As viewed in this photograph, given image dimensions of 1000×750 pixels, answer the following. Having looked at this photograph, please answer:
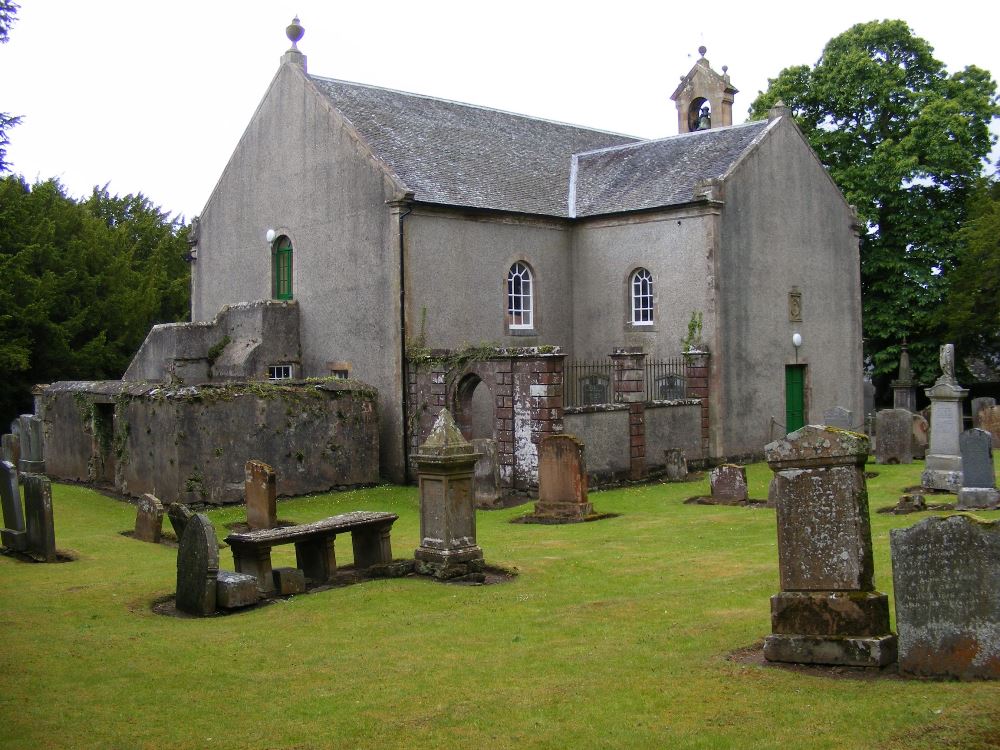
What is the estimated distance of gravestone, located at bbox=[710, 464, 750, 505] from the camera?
2106 centimetres

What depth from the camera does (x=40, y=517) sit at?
17.0m

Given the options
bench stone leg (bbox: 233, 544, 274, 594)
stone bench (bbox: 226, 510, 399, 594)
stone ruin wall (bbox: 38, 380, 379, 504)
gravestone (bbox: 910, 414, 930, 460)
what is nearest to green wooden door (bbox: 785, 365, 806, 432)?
gravestone (bbox: 910, 414, 930, 460)

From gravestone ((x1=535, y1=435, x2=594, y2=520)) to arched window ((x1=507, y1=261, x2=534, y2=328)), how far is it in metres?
9.56

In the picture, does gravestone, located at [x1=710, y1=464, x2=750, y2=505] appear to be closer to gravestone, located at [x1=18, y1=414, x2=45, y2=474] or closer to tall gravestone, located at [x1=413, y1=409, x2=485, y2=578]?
tall gravestone, located at [x1=413, y1=409, x2=485, y2=578]

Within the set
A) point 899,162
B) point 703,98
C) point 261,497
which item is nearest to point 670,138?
point 703,98

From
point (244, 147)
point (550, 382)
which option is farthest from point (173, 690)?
point (244, 147)

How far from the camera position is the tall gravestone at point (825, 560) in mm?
9094

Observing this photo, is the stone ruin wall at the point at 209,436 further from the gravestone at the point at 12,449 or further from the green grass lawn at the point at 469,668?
the green grass lawn at the point at 469,668

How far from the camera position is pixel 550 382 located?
23.7 meters

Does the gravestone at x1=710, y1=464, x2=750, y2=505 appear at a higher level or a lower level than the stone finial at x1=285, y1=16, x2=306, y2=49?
lower

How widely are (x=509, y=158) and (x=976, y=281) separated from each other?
1765 centimetres

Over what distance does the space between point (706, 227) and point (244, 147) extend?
13479 mm

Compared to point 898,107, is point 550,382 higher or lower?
lower

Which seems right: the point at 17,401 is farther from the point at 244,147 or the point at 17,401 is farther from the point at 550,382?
the point at 550,382
